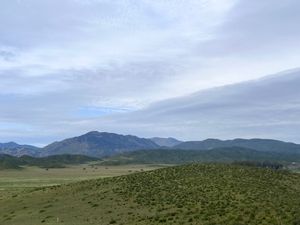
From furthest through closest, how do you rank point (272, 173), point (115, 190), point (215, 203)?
point (272, 173), point (115, 190), point (215, 203)

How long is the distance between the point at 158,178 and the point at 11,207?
68.4ft

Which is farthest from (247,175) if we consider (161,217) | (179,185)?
(161,217)

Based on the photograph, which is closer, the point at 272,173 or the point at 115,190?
the point at 115,190

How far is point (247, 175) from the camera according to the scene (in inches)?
2616

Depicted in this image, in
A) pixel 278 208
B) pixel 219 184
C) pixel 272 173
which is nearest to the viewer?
pixel 278 208

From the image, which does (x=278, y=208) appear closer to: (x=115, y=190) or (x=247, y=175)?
(x=247, y=175)

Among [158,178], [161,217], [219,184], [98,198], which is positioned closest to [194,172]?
[158,178]

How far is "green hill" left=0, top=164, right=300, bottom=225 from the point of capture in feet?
149

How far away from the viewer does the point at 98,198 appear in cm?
6069

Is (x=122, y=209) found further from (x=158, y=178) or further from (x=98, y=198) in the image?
(x=158, y=178)

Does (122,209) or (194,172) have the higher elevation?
(194,172)

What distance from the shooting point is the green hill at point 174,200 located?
45500 mm

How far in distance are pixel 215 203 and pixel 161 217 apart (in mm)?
6840

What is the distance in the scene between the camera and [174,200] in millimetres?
53688
